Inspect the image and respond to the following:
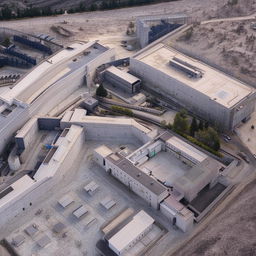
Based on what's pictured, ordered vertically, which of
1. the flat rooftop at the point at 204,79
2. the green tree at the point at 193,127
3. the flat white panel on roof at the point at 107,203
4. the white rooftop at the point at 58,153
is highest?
the flat rooftop at the point at 204,79

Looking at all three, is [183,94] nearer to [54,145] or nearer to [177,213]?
[54,145]

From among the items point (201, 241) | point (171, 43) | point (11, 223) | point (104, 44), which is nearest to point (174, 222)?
point (201, 241)

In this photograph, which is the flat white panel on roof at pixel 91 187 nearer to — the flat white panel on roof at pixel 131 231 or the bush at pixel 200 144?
the flat white panel on roof at pixel 131 231

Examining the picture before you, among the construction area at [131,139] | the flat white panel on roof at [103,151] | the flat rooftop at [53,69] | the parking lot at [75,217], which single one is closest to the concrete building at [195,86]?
the construction area at [131,139]

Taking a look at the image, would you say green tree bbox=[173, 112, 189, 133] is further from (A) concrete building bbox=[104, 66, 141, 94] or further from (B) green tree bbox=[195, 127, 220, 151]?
(A) concrete building bbox=[104, 66, 141, 94]

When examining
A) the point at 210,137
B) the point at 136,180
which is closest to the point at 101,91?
the point at 210,137

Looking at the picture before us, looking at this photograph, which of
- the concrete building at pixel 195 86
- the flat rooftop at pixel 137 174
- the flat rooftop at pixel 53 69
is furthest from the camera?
the flat rooftop at pixel 53 69
